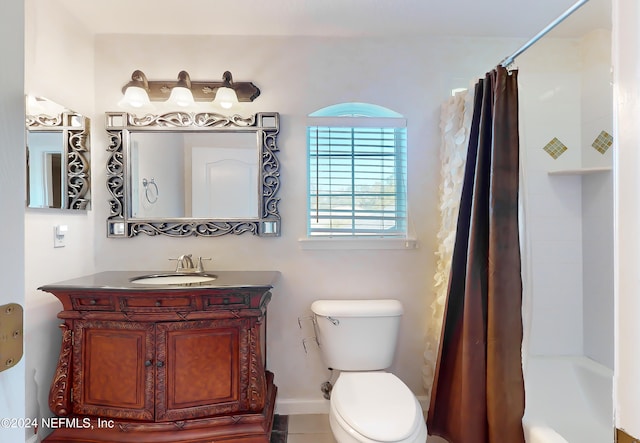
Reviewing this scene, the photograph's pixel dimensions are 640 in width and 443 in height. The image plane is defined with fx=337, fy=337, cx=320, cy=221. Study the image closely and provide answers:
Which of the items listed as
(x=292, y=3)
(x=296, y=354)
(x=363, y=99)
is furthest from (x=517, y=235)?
(x=292, y=3)

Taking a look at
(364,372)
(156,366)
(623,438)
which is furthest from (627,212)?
(156,366)

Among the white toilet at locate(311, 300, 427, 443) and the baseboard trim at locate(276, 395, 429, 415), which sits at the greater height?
the white toilet at locate(311, 300, 427, 443)

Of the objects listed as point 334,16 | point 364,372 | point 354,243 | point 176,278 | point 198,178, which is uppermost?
point 334,16

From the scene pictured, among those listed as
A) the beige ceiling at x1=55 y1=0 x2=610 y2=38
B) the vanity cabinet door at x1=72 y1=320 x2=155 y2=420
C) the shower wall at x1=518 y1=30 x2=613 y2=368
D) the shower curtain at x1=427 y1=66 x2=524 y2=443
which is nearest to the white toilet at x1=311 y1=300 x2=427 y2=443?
the shower curtain at x1=427 y1=66 x2=524 y2=443

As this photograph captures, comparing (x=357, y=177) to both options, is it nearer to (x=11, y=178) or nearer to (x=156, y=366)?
(x=156, y=366)

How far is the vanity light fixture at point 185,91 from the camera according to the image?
6.29ft

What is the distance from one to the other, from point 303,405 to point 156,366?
3.11 feet

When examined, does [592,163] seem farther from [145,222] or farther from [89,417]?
[89,417]

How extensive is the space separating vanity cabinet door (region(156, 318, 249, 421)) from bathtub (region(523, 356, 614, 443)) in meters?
1.49

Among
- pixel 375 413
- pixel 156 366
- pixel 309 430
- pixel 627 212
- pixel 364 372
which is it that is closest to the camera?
pixel 627 212

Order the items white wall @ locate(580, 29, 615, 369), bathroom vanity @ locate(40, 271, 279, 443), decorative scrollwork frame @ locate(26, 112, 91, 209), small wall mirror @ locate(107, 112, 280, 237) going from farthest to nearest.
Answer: small wall mirror @ locate(107, 112, 280, 237)
white wall @ locate(580, 29, 615, 369)
decorative scrollwork frame @ locate(26, 112, 91, 209)
bathroom vanity @ locate(40, 271, 279, 443)

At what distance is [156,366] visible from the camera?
5.20 ft

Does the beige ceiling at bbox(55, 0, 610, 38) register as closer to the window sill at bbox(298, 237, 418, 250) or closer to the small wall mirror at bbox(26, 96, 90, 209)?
the small wall mirror at bbox(26, 96, 90, 209)

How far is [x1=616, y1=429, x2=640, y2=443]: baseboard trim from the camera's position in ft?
1.35
